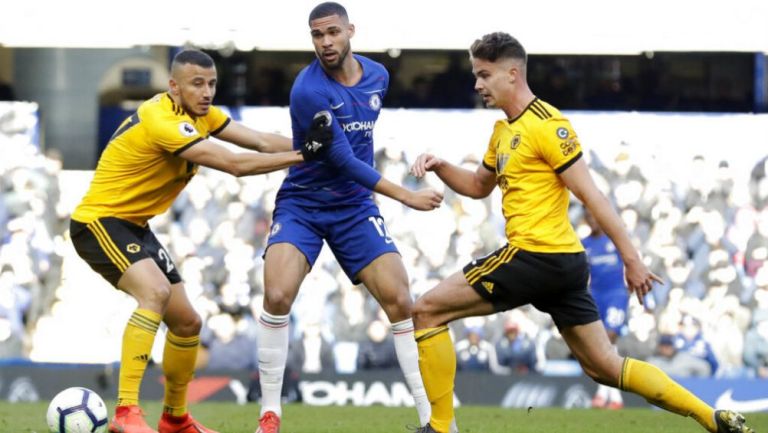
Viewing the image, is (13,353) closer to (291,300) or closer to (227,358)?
(227,358)

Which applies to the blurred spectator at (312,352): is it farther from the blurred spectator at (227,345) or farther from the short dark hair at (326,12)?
the short dark hair at (326,12)

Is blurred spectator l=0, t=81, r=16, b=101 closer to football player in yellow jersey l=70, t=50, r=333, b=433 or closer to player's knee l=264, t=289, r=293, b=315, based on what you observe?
football player in yellow jersey l=70, t=50, r=333, b=433

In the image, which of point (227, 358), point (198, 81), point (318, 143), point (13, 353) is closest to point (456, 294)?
point (318, 143)

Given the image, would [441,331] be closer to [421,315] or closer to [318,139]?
[421,315]

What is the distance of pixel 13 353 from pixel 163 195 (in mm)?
6479

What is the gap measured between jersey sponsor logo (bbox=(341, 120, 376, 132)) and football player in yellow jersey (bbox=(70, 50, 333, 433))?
37 cm

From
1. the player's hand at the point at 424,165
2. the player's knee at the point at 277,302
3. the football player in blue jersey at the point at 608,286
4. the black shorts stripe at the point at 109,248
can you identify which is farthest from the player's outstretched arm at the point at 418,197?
the football player in blue jersey at the point at 608,286

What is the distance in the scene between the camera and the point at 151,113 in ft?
27.9

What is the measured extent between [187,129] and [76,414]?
1.73m

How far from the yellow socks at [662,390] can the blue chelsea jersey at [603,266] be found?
661 cm

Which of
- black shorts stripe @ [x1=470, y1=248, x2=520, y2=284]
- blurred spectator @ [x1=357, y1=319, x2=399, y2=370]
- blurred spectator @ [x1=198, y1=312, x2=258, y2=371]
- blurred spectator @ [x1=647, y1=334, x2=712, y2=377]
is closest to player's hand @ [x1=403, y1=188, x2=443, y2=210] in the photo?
black shorts stripe @ [x1=470, y1=248, x2=520, y2=284]

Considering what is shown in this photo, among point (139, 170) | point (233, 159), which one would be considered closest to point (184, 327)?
point (139, 170)

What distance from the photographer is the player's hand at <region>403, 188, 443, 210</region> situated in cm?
799

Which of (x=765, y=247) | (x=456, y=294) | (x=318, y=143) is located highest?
(x=318, y=143)
